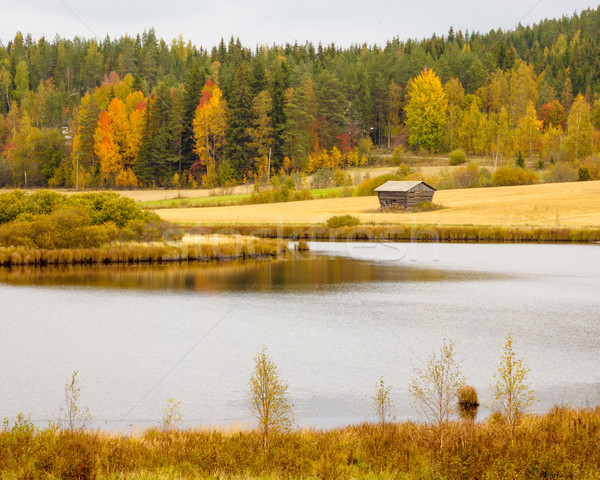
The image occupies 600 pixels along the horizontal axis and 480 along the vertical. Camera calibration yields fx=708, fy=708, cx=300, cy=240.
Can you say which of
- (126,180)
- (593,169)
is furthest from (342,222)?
(126,180)

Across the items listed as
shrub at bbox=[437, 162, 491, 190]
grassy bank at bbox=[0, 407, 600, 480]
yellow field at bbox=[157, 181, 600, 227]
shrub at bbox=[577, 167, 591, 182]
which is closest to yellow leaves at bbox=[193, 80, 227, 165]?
yellow field at bbox=[157, 181, 600, 227]

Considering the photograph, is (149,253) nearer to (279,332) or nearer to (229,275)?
(229,275)

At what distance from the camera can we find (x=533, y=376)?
658 inches

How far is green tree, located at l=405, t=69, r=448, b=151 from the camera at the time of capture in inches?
4515

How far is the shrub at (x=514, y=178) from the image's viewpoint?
88438 mm

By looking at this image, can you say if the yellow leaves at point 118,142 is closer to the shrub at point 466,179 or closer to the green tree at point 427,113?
the green tree at point 427,113

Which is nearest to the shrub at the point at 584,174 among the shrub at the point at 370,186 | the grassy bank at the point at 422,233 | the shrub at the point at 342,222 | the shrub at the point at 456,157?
the shrub at the point at 456,157

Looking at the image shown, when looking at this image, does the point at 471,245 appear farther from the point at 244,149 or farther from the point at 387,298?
the point at 244,149

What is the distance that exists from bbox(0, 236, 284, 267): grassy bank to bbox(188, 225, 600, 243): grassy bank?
379 inches

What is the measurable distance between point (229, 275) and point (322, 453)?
1059 inches

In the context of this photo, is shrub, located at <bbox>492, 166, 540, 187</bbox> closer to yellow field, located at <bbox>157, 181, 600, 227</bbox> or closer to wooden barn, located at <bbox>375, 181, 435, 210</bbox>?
yellow field, located at <bbox>157, 181, 600, 227</bbox>

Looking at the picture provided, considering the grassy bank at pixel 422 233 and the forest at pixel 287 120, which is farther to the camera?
the forest at pixel 287 120

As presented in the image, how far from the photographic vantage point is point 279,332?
72.9 feet

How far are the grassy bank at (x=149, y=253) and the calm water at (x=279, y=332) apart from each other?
6.02ft
